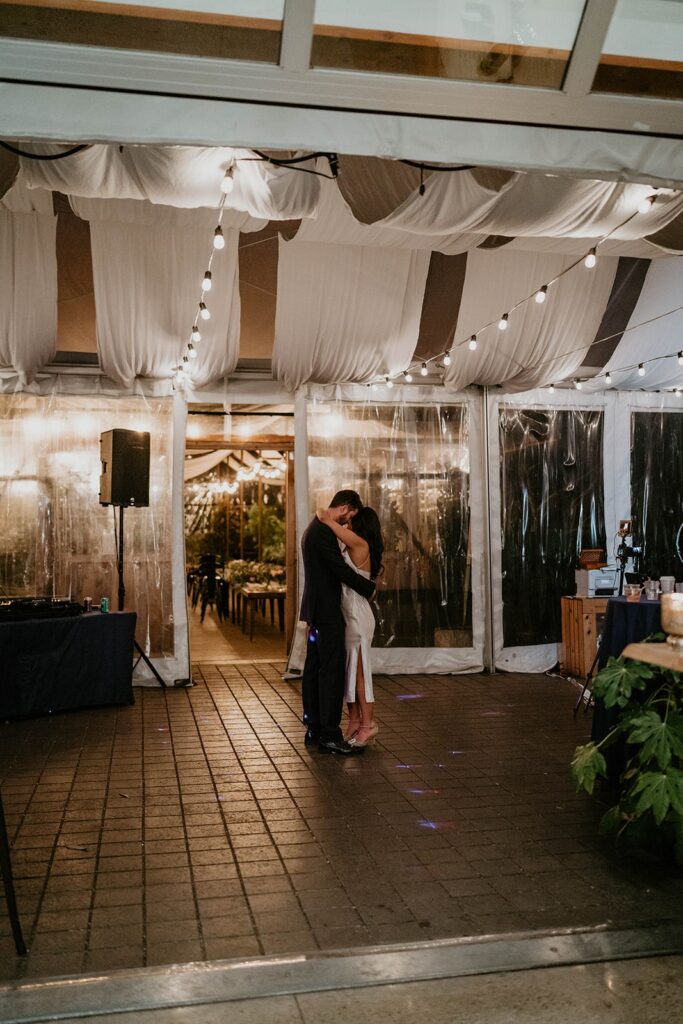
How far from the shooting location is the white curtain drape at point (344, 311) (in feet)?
24.2

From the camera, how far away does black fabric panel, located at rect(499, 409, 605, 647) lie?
8.83 metres

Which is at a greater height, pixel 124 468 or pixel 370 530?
pixel 124 468

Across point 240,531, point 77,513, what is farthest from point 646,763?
point 240,531

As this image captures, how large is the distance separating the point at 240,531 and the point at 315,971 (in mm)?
11649

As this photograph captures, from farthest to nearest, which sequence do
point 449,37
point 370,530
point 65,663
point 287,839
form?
point 65,663, point 370,530, point 287,839, point 449,37

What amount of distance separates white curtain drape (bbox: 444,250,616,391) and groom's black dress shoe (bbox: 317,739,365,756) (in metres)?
3.69

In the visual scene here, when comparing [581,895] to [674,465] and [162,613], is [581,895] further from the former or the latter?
[674,465]

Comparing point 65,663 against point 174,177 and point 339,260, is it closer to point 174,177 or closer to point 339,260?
point 339,260

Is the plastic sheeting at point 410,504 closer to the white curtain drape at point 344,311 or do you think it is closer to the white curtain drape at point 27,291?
the white curtain drape at point 344,311

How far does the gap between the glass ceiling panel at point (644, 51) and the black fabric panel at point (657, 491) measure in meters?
6.55

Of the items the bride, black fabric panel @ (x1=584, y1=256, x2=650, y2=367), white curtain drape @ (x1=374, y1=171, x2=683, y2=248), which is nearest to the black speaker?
the bride

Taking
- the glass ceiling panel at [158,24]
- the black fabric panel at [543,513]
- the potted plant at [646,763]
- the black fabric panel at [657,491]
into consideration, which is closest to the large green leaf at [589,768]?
the potted plant at [646,763]

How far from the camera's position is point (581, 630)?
8398 mm

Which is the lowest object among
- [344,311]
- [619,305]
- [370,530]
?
[370,530]
